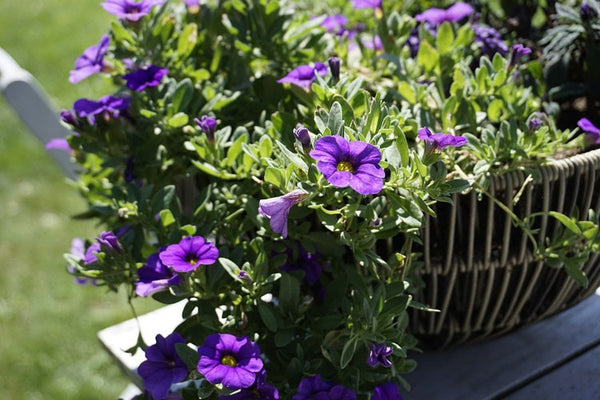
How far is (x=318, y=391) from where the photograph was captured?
0.79m

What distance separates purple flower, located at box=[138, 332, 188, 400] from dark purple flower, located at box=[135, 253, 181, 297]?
61mm

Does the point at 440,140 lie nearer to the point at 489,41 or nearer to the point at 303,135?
the point at 303,135

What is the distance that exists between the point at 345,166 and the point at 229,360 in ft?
0.82

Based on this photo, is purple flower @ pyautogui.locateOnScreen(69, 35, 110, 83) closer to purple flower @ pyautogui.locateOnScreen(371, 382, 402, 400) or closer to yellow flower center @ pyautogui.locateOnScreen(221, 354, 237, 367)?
yellow flower center @ pyautogui.locateOnScreen(221, 354, 237, 367)

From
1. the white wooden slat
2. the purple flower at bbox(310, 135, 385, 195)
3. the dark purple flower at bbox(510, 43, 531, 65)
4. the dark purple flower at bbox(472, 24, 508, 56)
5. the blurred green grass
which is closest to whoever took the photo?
the purple flower at bbox(310, 135, 385, 195)

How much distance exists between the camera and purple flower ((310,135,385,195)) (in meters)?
0.68

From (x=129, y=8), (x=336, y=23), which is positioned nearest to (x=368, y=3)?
(x=336, y=23)

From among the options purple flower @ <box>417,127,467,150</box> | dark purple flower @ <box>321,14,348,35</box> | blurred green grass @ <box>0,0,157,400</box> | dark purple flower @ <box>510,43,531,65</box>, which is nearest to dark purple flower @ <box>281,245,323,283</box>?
purple flower @ <box>417,127,467,150</box>

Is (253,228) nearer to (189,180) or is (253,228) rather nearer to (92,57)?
(189,180)

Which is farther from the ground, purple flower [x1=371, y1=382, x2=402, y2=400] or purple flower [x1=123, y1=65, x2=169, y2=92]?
purple flower [x1=123, y1=65, x2=169, y2=92]

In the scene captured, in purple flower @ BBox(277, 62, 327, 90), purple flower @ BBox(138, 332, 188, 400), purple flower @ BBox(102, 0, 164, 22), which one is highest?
purple flower @ BBox(102, 0, 164, 22)

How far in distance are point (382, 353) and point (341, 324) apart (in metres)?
0.11

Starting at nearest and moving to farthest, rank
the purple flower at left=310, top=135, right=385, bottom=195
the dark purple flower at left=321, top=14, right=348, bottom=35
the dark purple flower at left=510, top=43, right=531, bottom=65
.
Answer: the purple flower at left=310, top=135, right=385, bottom=195, the dark purple flower at left=510, top=43, right=531, bottom=65, the dark purple flower at left=321, top=14, right=348, bottom=35

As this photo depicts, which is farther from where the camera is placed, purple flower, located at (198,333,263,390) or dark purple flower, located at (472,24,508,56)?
dark purple flower, located at (472,24,508,56)
